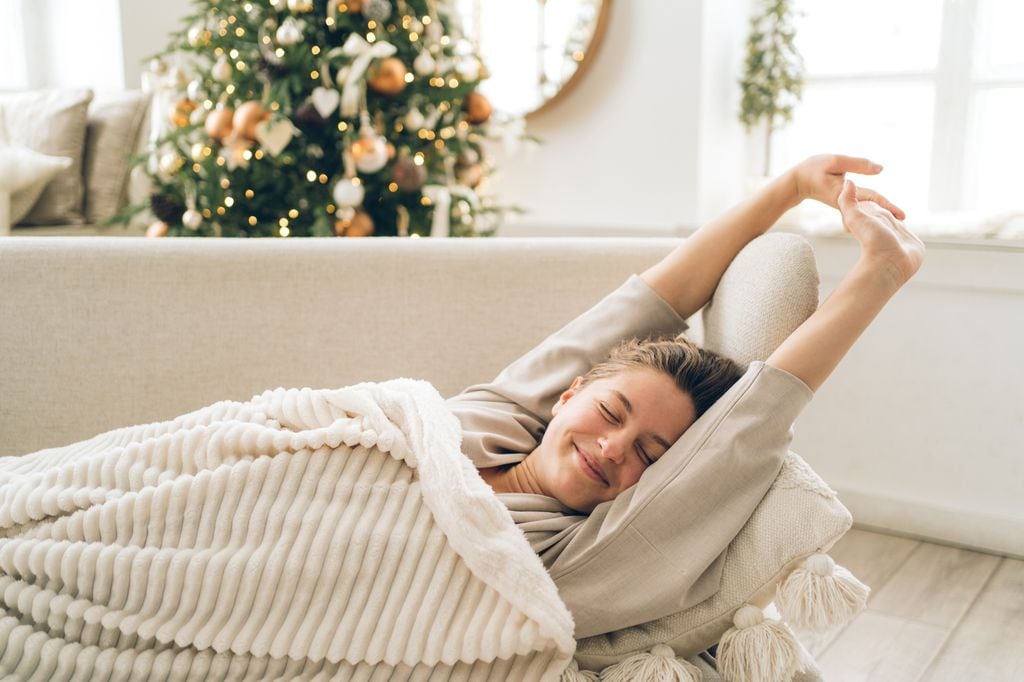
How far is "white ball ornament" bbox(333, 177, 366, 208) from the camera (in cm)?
215

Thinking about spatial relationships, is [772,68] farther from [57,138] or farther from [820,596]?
[57,138]

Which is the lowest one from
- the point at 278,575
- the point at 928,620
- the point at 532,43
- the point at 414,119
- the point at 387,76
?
the point at 928,620

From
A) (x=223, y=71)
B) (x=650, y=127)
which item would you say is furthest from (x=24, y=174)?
(x=650, y=127)

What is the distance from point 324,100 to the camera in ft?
7.03

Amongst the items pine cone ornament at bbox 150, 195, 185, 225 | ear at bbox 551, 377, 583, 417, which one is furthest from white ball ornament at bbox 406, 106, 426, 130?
ear at bbox 551, 377, 583, 417

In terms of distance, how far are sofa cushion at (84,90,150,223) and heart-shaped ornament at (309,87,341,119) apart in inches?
49.3

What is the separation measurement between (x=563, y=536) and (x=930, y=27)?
2.01 metres

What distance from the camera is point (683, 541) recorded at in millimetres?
950

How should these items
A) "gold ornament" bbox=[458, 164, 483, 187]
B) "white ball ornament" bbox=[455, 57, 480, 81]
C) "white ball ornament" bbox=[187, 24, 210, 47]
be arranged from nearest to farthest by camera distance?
"white ball ornament" bbox=[187, 24, 210, 47] → "white ball ornament" bbox=[455, 57, 480, 81] → "gold ornament" bbox=[458, 164, 483, 187]

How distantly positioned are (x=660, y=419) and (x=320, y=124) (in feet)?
4.73

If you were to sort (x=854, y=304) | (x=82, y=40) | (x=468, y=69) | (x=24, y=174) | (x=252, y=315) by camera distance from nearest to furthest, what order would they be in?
(x=854, y=304) < (x=252, y=315) < (x=468, y=69) < (x=24, y=174) < (x=82, y=40)

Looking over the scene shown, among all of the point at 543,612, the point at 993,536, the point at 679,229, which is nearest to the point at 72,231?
the point at 679,229

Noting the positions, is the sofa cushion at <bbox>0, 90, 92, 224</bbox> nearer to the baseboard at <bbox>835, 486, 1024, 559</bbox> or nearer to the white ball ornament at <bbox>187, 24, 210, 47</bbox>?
the white ball ornament at <bbox>187, 24, 210, 47</bbox>

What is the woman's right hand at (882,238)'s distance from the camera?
1.06 m
